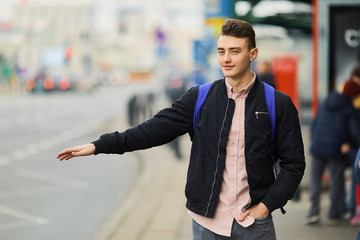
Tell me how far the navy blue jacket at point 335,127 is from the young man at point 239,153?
12.1 feet

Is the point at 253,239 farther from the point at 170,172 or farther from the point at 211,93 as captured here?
the point at 170,172

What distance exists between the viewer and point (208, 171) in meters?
3.09

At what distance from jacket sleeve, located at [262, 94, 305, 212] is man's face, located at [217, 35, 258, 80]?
24cm

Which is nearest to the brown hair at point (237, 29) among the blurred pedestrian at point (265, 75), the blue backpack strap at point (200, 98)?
the blue backpack strap at point (200, 98)

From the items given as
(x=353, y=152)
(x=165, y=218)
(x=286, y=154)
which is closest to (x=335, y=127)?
(x=353, y=152)

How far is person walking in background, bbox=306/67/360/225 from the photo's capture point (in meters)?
6.69

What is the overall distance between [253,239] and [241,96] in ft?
2.10

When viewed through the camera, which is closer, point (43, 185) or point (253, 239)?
point (253, 239)

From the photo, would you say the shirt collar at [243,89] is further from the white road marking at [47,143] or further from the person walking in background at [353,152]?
the white road marking at [47,143]

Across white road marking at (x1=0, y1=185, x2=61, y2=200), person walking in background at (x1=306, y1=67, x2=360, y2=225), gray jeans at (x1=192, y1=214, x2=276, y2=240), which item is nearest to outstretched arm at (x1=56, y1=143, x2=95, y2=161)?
gray jeans at (x1=192, y1=214, x2=276, y2=240)

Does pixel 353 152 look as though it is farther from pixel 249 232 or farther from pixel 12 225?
pixel 249 232

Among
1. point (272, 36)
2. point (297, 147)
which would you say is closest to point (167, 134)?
point (297, 147)

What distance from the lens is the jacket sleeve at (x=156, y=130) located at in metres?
3.21

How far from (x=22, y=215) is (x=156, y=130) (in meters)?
5.18
